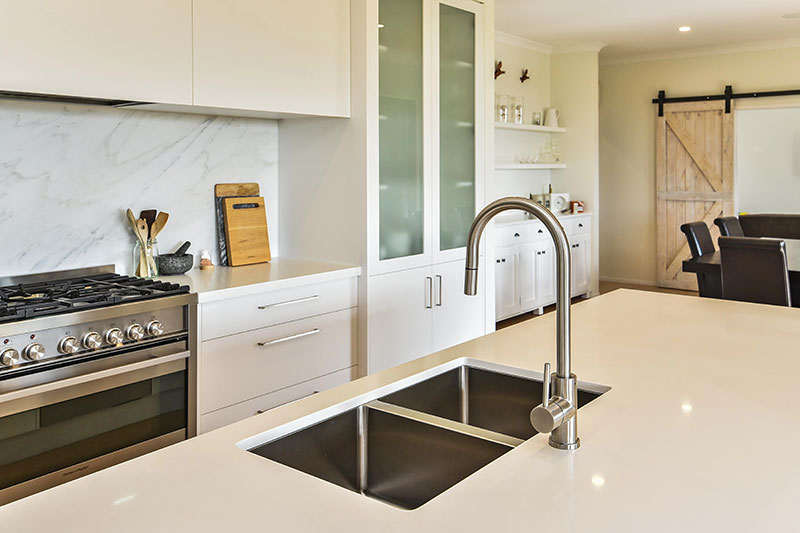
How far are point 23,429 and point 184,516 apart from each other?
1386mm

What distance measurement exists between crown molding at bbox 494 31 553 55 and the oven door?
5.02 meters

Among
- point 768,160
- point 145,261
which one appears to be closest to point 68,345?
point 145,261

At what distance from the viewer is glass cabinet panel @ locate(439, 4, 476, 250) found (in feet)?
12.2

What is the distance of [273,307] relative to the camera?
9.41ft

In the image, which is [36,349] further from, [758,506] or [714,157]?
[714,157]

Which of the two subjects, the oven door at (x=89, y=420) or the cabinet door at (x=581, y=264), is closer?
the oven door at (x=89, y=420)

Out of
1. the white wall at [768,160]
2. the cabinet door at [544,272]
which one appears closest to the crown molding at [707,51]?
the white wall at [768,160]

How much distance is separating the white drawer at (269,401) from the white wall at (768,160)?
19.5 ft

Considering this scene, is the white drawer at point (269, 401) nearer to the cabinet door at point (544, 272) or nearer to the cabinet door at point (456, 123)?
the cabinet door at point (456, 123)

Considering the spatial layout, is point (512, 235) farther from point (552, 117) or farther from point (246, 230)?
point (246, 230)

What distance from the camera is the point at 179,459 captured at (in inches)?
46.9

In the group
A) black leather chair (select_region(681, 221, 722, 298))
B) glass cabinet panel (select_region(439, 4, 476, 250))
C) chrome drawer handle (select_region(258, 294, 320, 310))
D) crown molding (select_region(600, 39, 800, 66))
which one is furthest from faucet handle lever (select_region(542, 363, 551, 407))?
crown molding (select_region(600, 39, 800, 66))

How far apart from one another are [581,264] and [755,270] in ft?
11.2

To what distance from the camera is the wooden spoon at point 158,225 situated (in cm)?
300
